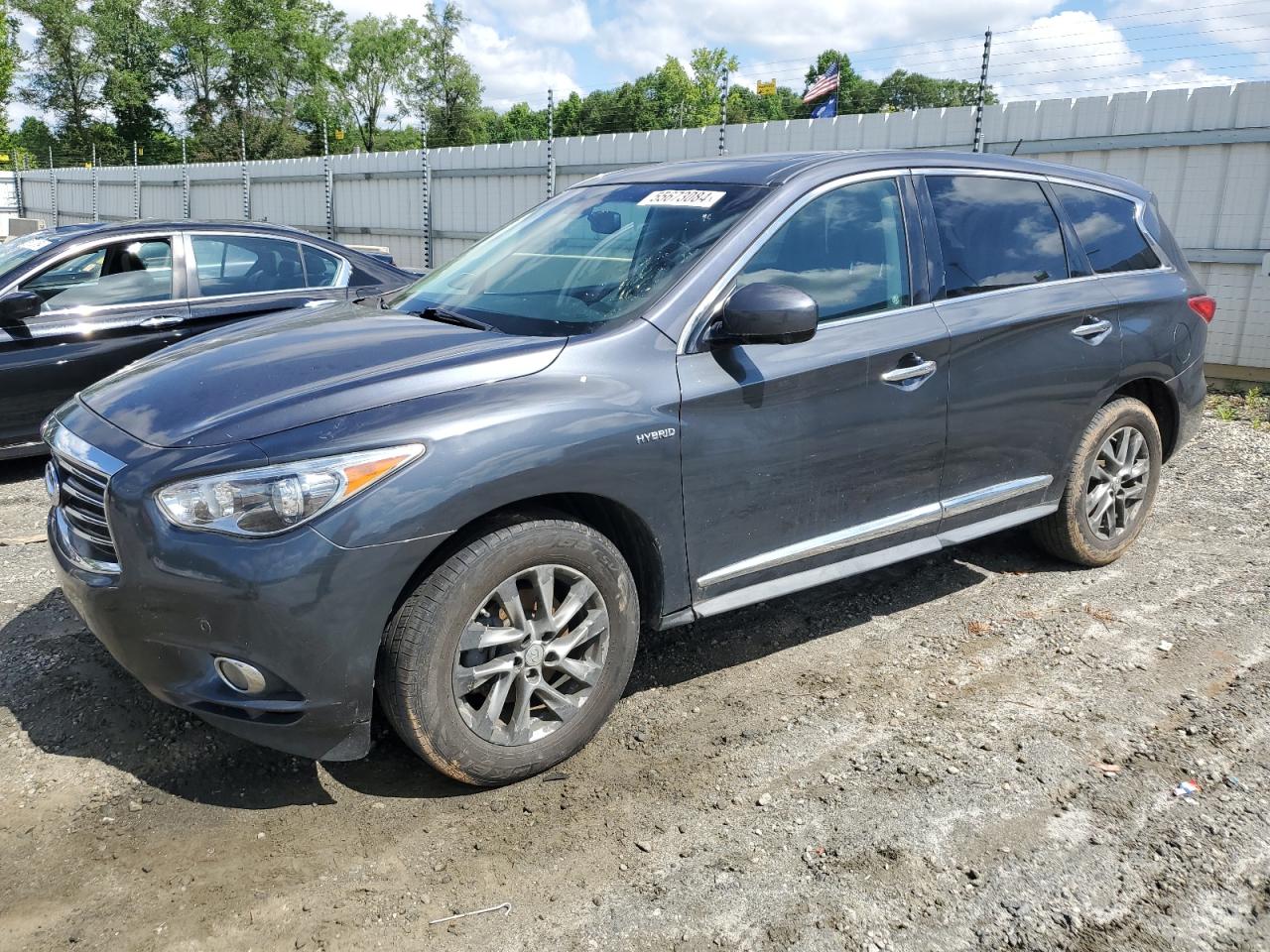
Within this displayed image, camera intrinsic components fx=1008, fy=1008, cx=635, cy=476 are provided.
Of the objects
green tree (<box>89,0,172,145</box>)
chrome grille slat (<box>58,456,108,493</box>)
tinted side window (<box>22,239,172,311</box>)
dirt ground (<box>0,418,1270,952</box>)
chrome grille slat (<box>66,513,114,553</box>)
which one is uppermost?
green tree (<box>89,0,172,145</box>)

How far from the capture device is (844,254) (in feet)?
12.1

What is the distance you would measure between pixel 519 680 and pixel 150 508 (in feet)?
3.64

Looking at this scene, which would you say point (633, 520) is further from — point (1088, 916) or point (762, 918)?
point (1088, 916)

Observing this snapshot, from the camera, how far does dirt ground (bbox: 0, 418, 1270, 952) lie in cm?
247

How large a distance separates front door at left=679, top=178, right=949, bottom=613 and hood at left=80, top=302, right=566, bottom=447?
628mm

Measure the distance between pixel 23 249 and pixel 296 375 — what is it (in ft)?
14.8

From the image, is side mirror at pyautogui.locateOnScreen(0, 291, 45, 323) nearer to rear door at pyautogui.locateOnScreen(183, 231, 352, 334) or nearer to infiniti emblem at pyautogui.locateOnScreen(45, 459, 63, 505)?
rear door at pyautogui.locateOnScreen(183, 231, 352, 334)

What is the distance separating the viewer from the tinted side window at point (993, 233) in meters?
3.98

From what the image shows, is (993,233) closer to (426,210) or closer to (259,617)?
(259,617)

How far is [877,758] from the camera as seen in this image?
3.22 m

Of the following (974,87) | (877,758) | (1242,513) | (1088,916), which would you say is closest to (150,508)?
(877,758)

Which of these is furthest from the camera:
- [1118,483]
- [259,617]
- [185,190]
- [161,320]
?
[185,190]

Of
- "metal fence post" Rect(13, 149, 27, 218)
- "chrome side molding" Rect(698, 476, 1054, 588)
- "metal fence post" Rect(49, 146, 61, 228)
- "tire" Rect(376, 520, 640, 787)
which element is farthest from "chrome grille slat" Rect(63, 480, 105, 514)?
"metal fence post" Rect(13, 149, 27, 218)

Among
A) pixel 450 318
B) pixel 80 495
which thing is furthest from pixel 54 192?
pixel 80 495
